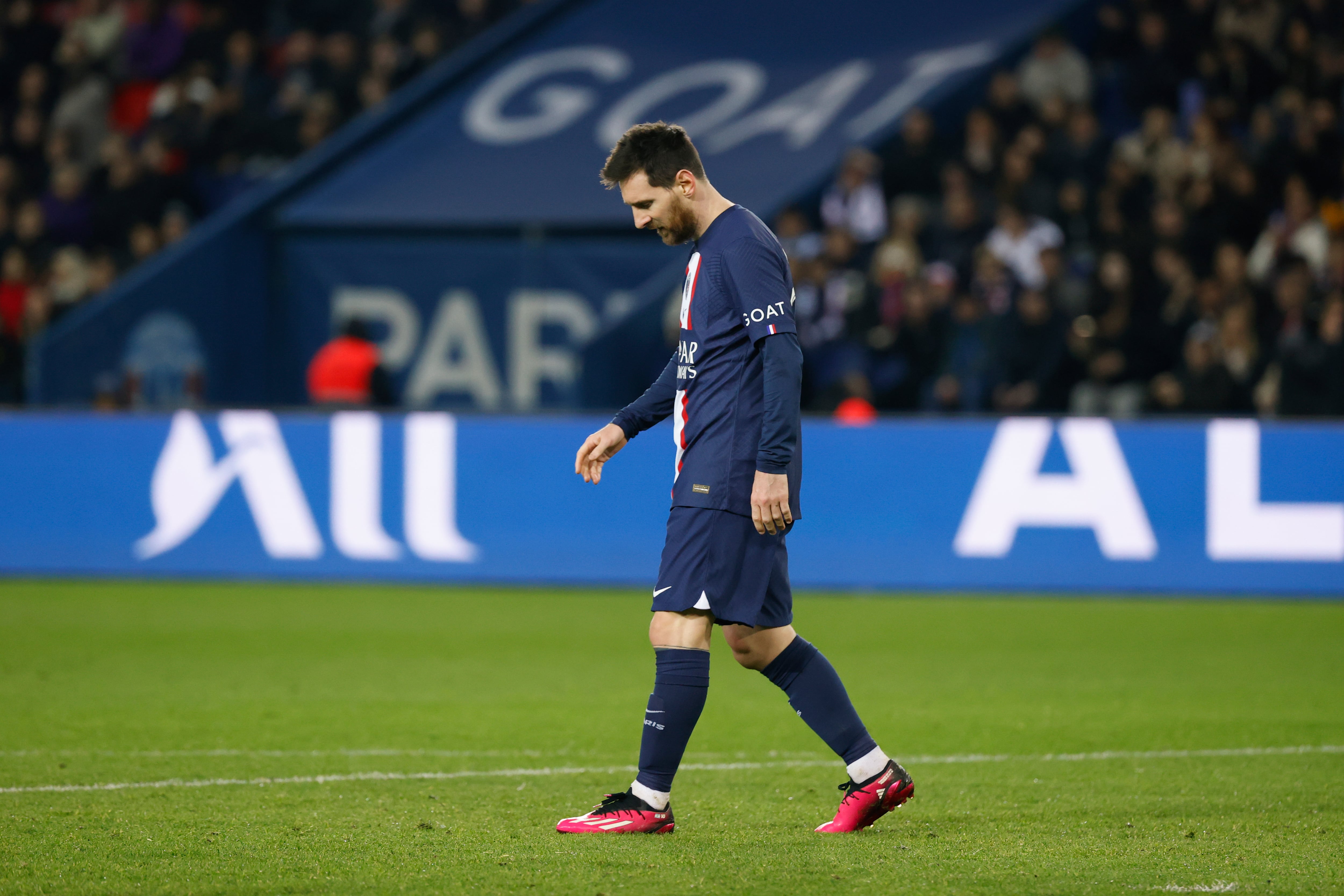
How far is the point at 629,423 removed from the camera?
5.27 metres

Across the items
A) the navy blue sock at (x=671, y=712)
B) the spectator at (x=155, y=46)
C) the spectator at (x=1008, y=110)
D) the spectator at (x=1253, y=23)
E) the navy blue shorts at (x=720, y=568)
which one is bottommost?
the navy blue sock at (x=671, y=712)

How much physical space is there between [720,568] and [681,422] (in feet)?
1.55

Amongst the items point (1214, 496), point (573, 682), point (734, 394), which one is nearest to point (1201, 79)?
point (1214, 496)

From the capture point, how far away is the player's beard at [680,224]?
4.87 m

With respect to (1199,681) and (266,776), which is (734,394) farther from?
(1199,681)

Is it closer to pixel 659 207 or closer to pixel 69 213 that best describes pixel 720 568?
pixel 659 207

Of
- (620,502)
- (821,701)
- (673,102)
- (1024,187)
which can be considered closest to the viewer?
(821,701)

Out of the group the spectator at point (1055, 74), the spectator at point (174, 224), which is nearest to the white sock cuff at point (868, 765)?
the spectator at point (1055, 74)

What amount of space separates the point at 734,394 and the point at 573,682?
3.53 meters

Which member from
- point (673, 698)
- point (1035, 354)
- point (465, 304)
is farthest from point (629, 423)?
point (465, 304)

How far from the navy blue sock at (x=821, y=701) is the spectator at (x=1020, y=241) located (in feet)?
31.5

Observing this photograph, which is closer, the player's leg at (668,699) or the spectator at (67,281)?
the player's leg at (668,699)

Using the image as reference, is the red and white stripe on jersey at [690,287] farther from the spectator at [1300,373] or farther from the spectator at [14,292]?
the spectator at [14,292]

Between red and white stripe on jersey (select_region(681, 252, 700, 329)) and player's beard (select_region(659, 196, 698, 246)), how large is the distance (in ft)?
0.19
